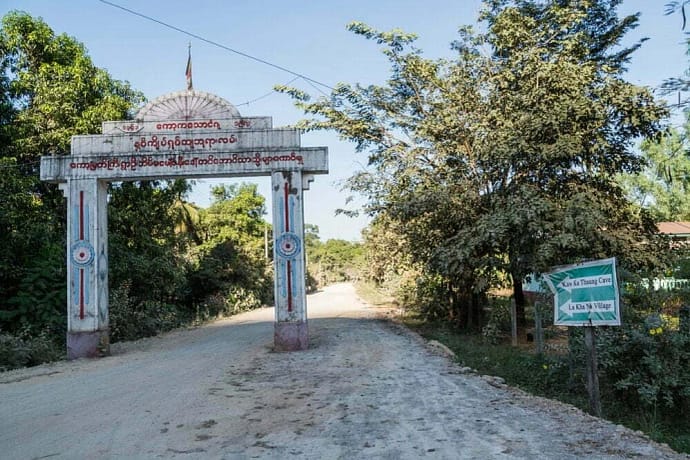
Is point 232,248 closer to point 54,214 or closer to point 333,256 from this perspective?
point 54,214

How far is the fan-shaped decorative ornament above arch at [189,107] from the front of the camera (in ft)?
42.2

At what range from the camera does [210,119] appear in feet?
42.1

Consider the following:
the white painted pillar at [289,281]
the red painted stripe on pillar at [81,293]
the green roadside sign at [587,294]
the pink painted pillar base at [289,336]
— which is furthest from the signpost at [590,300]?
the red painted stripe on pillar at [81,293]

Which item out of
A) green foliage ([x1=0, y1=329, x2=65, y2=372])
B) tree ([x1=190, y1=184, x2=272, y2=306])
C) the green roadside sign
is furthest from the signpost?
tree ([x1=190, y1=184, x2=272, y2=306])

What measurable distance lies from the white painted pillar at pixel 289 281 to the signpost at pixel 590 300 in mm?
6407

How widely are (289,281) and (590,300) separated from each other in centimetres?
716

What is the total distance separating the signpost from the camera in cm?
607

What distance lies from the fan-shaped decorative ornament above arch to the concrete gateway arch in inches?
0.9

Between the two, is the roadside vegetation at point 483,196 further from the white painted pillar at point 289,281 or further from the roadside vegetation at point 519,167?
the white painted pillar at point 289,281

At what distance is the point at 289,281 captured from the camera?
12.3 meters

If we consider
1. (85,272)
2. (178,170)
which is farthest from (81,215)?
(178,170)

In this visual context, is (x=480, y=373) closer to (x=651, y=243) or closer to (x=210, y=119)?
(x=651, y=243)

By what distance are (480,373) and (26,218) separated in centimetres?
1373

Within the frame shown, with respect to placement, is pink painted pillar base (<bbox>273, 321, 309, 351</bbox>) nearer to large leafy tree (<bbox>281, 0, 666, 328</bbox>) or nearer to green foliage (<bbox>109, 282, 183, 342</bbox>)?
large leafy tree (<bbox>281, 0, 666, 328</bbox>)
